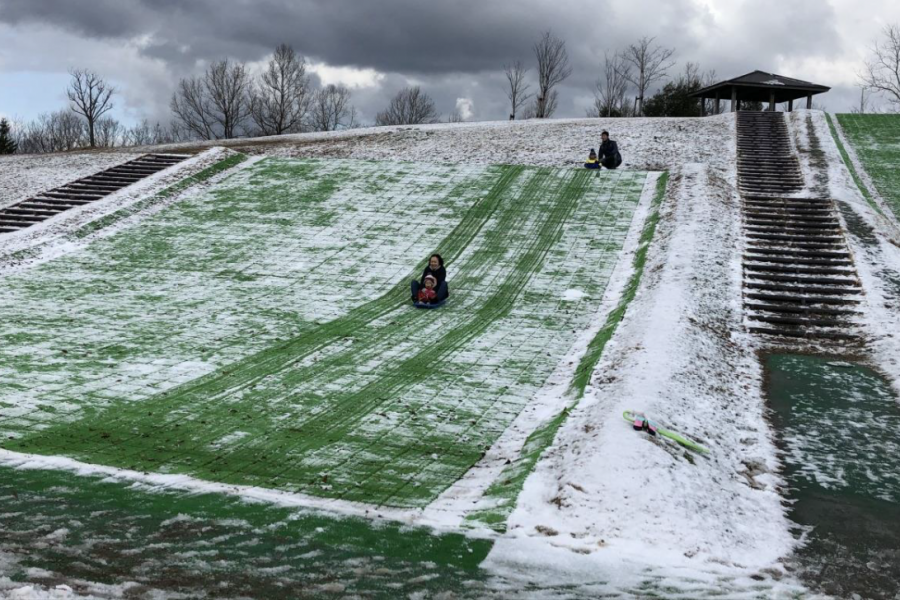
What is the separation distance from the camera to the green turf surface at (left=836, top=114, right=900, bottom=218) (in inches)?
779

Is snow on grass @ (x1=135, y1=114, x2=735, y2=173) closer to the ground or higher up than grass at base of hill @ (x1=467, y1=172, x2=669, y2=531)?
higher up

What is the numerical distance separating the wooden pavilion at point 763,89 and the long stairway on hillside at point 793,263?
17889 millimetres

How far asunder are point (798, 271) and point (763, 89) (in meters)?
27.9

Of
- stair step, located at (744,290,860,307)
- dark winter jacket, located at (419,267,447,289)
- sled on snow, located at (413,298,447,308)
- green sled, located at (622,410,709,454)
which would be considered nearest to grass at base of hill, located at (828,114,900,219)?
stair step, located at (744,290,860,307)

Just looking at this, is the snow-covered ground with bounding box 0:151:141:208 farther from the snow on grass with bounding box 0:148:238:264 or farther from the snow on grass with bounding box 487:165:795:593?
the snow on grass with bounding box 487:165:795:593

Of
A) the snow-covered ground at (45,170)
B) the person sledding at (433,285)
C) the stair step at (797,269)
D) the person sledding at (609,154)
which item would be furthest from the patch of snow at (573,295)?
the snow-covered ground at (45,170)

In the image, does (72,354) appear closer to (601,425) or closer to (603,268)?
(601,425)

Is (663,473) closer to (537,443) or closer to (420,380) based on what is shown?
(537,443)

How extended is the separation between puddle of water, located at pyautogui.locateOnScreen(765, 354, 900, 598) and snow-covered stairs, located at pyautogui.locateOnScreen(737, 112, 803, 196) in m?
10.3

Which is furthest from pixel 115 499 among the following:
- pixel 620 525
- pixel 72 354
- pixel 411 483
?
pixel 72 354

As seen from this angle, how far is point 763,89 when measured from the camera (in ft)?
122

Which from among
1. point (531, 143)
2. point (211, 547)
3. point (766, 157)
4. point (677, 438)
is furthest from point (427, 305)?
point (531, 143)

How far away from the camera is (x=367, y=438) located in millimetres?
6996

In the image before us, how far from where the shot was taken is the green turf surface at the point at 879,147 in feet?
65.0
